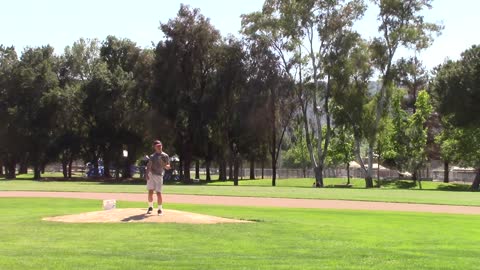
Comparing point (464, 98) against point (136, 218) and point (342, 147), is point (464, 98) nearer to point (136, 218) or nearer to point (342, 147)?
point (342, 147)

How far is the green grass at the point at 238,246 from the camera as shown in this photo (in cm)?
1128

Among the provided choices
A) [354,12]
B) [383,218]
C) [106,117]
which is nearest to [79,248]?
[383,218]

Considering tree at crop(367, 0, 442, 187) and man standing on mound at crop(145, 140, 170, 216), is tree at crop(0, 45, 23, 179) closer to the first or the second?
tree at crop(367, 0, 442, 187)

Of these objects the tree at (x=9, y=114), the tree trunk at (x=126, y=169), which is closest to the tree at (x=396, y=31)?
the tree trunk at (x=126, y=169)

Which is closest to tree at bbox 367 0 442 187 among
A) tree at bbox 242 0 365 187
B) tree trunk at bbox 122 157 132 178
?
tree at bbox 242 0 365 187

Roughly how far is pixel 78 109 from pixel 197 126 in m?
22.0

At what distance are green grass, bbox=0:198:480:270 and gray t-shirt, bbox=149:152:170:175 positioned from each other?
308cm

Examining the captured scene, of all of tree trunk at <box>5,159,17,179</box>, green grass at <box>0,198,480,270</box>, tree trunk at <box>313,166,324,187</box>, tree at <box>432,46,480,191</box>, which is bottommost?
green grass at <box>0,198,480,270</box>

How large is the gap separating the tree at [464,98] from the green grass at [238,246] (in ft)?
180

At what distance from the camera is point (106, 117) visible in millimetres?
87812

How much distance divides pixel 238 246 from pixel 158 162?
726 cm

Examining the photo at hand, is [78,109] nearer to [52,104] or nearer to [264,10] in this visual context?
[52,104]

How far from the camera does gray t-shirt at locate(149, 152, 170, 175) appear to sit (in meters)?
20.1

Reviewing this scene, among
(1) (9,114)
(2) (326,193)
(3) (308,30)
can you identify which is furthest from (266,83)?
(1) (9,114)
